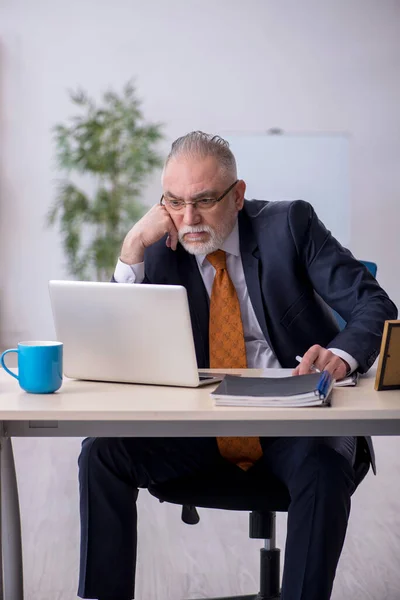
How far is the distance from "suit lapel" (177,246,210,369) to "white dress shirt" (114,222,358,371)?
0.02 meters

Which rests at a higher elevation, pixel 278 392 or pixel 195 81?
pixel 195 81

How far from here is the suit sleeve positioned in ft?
6.45

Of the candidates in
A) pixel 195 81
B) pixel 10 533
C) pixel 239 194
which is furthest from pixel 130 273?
pixel 195 81

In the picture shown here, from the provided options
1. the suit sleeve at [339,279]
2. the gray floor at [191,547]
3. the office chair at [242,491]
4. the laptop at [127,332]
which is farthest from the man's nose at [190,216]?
the gray floor at [191,547]

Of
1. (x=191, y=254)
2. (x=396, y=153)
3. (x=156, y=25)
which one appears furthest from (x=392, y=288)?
(x=191, y=254)

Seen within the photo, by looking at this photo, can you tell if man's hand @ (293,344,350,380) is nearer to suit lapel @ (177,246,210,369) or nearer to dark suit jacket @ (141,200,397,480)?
dark suit jacket @ (141,200,397,480)

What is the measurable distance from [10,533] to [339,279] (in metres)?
0.99

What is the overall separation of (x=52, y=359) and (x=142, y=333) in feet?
0.59

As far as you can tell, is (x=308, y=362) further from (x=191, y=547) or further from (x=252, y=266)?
(x=191, y=547)

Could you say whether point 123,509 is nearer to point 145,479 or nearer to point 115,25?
point 145,479

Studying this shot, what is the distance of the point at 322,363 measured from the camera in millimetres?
1766

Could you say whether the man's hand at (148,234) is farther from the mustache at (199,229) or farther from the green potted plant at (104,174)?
the green potted plant at (104,174)

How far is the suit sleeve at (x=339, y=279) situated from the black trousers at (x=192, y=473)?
0.96ft

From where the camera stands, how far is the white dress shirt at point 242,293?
2.13 m
